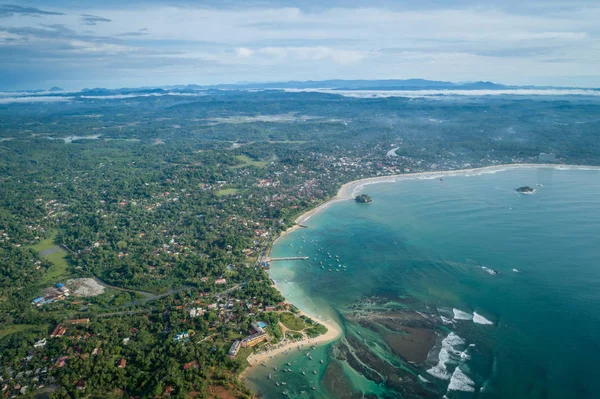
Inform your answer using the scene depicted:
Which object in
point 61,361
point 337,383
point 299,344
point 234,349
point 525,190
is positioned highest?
point 525,190

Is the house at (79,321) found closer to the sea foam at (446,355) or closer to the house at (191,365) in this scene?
the house at (191,365)

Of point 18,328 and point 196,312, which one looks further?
point 196,312

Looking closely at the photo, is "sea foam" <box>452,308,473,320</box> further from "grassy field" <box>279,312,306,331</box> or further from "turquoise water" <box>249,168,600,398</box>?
"grassy field" <box>279,312,306,331</box>

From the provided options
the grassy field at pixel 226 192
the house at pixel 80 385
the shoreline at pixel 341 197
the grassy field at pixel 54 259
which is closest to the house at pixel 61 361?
the house at pixel 80 385

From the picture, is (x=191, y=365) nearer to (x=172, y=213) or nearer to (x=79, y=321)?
(x=79, y=321)

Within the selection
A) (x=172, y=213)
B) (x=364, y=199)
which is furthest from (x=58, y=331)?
(x=364, y=199)

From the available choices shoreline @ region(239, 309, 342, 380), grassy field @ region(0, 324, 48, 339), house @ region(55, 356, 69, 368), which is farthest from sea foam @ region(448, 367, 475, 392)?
grassy field @ region(0, 324, 48, 339)

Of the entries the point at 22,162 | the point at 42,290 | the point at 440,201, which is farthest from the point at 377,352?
the point at 22,162
